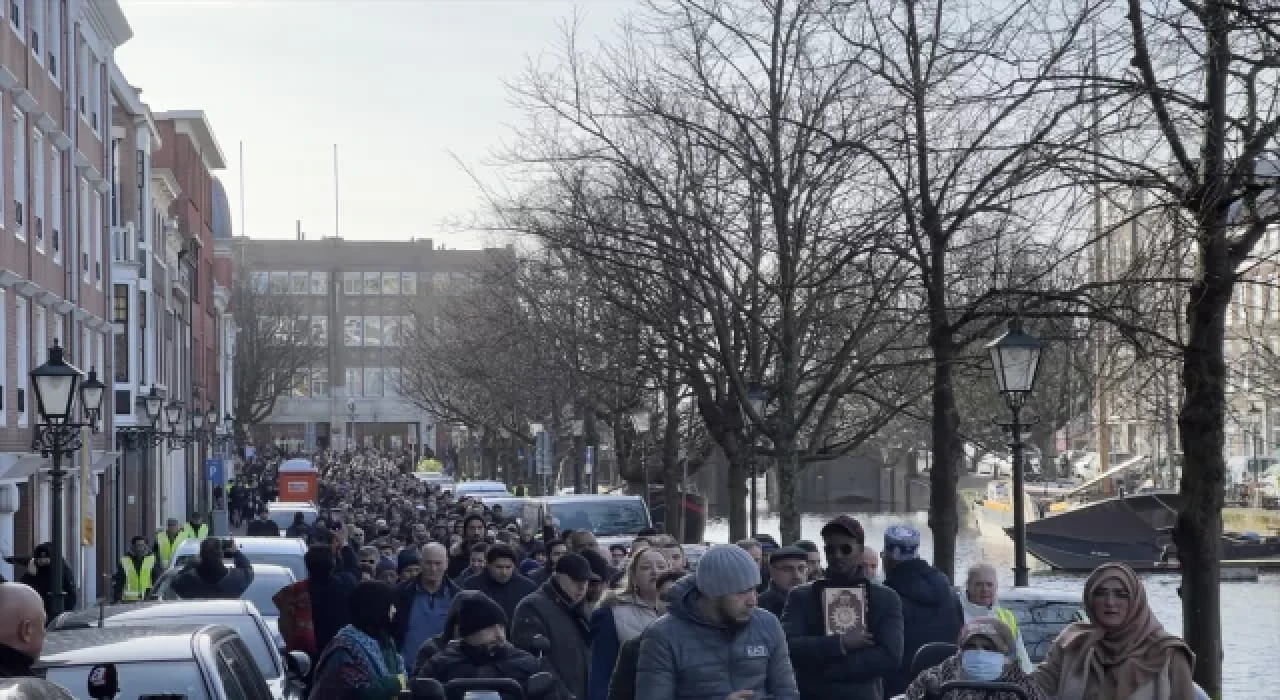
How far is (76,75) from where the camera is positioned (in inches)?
1457

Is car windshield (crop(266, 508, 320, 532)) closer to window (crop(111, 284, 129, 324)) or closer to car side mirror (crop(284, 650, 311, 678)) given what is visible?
window (crop(111, 284, 129, 324))

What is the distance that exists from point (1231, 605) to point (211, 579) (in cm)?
3292

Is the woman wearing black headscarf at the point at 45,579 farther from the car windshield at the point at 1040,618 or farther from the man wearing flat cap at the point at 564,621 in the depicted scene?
the man wearing flat cap at the point at 564,621

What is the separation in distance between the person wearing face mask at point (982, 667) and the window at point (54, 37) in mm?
28453

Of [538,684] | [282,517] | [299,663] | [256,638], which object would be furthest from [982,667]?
[282,517]

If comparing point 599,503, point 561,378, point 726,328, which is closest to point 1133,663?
point 726,328

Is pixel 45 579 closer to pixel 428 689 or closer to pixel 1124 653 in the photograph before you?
pixel 428 689

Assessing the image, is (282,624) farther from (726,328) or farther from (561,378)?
(561,378)

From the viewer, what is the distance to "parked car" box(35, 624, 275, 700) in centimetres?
886

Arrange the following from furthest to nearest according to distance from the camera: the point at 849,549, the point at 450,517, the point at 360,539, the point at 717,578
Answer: the point at 450,517
the point at 360,539
the point at 849,549
the point at 717,578

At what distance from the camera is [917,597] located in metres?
10.7

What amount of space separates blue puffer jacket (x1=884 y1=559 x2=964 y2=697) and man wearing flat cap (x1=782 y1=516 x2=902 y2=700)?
1.44 m

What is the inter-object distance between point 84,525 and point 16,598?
1194cm

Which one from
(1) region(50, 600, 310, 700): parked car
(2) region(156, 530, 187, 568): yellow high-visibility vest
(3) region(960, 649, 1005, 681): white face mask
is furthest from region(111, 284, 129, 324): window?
(3) region(960, 649, 1005, 681): white face mask
